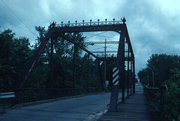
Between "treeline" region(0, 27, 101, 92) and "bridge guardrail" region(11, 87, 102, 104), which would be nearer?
"bridge guardrail" region(11, 87, 102, 104)

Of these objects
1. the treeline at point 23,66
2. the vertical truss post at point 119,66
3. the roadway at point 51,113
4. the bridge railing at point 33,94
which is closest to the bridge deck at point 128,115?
the vertical truss post at point 119,66

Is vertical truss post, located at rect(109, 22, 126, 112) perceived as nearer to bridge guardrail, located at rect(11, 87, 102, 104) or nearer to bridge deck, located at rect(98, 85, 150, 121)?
bridge deck, located at rect(98, 85, 150, 121)

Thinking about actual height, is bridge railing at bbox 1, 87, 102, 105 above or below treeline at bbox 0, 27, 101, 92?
below

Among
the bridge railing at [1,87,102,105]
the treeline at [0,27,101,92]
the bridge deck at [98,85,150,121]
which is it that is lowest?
the bridge deck at [98,85,150,121]

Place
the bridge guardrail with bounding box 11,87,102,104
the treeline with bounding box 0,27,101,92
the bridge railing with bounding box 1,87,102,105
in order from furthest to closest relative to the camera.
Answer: the treeline with bounding box 0,27,101,92
the bridge guardrail with bounding box 11,87,102,104
the bridge railing with bounding box 1,87,102,105

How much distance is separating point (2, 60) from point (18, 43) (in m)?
3.12

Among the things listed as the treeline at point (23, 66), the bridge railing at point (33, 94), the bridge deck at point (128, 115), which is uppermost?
the treeline at point (23, 66)

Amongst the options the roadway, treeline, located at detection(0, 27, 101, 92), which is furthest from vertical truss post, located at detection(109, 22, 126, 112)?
treeline, located at detection(0, 27, 101, 92)

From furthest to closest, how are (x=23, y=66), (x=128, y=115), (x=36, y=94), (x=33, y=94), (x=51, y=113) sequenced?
(x=23, y=66)
(x=36, y=94)
(x=33, y=94)
(x=51, y=113)
(x=128, y=115)

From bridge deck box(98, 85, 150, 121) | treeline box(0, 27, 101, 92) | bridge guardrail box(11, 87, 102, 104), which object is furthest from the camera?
treeline box(0, 27, 101, 92)

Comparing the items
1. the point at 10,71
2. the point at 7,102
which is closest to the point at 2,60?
the point at 10,71

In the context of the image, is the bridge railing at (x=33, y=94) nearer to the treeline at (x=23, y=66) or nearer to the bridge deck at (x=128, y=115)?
the treeline at (x=23, y=66)

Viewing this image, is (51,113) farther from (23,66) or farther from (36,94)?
(23,66)

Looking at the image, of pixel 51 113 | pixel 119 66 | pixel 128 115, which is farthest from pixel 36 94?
pixel 128 115
